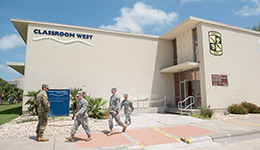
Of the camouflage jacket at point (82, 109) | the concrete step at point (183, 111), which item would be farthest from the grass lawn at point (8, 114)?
the concrete step at point (183, 111)

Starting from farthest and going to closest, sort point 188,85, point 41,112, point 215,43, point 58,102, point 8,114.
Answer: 1. point 188,85
2. point 215,43
3. point 8,114
4. point 58,102
5. point 41,112

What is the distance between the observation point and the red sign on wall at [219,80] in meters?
13.4

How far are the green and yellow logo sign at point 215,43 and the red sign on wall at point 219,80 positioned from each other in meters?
1.79

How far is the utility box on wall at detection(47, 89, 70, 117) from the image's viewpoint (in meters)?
10.6

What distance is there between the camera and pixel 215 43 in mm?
13930

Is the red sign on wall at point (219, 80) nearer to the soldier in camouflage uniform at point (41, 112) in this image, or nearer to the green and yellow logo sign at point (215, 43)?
the green and yellow logo sign at point (215, 43)

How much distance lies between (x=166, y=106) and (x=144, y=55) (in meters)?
5.17

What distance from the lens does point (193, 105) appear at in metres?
14.5

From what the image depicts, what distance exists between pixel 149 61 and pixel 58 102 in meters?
8.98

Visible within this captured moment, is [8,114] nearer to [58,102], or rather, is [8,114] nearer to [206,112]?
[58,102]

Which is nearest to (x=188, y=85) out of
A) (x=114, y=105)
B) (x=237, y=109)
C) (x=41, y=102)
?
(x=237, y=109)

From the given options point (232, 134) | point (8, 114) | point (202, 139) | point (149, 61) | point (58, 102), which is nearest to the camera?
point (202, 139)

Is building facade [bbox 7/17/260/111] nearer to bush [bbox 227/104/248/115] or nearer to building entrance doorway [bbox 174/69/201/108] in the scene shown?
building entrance doorway [bbox 174/69/201/108]

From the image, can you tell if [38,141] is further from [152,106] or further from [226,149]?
[152,106]
